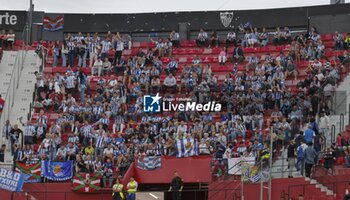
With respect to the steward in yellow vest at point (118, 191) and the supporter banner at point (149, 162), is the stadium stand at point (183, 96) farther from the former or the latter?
the steward in yellow vest at point (118, 191)

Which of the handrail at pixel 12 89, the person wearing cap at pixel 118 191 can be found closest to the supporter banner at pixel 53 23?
the handrail at pixel 12 89

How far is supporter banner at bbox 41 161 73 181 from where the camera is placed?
33.1 metres

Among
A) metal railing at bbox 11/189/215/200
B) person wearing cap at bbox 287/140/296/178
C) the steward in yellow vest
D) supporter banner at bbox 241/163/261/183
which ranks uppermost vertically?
person wearing cap at bbox 287/140/296/178

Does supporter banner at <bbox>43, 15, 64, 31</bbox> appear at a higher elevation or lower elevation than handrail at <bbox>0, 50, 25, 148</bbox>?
higher

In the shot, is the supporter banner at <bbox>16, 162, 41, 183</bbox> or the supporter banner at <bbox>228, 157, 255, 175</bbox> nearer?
the supporter banner at <bbox>228, 157, 255, 175</bbox>

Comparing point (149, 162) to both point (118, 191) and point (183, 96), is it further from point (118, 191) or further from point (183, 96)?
point (183, 96)

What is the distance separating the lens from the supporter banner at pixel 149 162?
109ft

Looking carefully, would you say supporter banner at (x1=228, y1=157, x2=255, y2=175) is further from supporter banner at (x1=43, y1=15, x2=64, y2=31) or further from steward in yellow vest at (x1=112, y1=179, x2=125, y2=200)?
supporter banner at (x1=43, y1=15, x2=64, y2=31)

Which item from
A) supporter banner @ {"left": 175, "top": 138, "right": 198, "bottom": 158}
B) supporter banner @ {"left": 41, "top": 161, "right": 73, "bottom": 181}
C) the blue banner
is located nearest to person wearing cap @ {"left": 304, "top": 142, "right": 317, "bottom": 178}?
supporter banner @ {"left": 175, "top": 138, "right": 198, "bottom": 158}

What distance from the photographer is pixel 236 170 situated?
31.8 metres

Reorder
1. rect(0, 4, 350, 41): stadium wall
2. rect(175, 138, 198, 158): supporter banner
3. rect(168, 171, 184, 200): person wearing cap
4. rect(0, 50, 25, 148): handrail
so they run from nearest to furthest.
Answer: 1. rect(168, 171, 184, 200): person wearing cap
2. rect(175, 138, 198, 158): supporter banner
3. rect(0, 50, 25, 148): handrail
4. rect(0, 4, 350, 41): stadium wall

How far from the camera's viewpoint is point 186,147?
1315 inches

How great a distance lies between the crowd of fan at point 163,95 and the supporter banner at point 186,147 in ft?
0.76

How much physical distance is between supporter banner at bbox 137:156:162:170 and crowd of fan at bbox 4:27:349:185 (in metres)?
0.49
